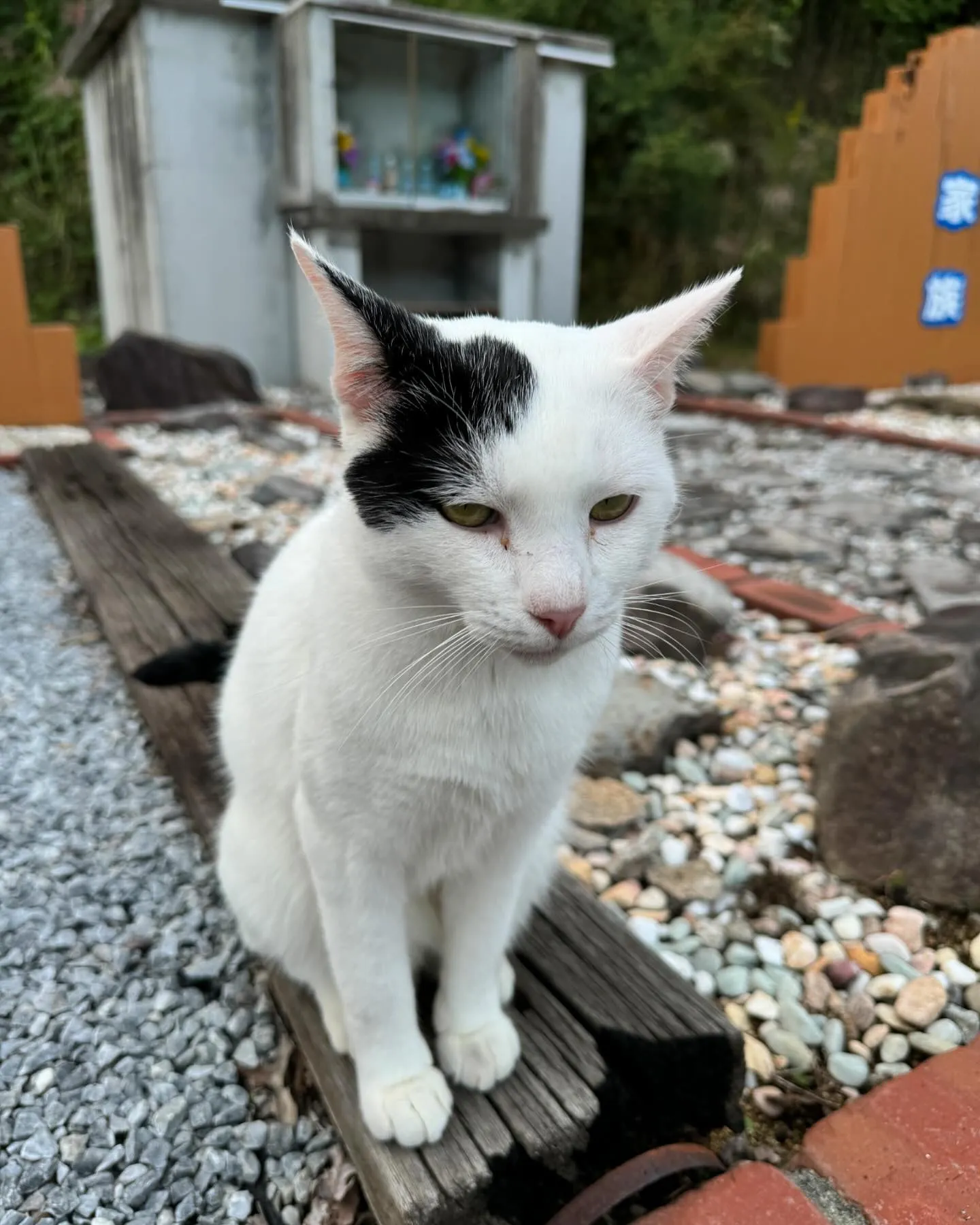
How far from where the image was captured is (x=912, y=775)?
197 centimetres

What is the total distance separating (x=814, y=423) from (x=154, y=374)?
5.17 meters

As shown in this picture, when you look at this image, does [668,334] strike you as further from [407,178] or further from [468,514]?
[407,178]

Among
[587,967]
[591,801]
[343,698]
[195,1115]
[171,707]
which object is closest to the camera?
[343,698]

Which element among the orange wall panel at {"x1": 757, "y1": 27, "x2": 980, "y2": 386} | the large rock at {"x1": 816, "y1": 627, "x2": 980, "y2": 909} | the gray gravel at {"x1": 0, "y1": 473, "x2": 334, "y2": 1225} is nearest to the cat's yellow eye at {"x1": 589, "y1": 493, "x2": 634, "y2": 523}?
the gray gravel at {"x1": 0, "y1": 473, "x2": 334, "y2": 1225}

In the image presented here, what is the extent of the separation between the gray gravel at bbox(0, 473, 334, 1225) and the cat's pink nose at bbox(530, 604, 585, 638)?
950 mm

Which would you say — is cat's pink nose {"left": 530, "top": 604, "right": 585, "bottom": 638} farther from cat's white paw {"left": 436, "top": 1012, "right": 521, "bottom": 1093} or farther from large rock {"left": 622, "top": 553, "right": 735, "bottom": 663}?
large rock {"left": 622, "top": 553, "right": 735, "bottom": 663}

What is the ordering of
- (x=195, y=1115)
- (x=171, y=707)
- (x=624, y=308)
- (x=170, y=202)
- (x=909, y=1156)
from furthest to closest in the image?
(x=624, y=308)
(x=170, y=202)
(x=171, y=707)
(x=195, y=1115)
(x=909, y=1156)

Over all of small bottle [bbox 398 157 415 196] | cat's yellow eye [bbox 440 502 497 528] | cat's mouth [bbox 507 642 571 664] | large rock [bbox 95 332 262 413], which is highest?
small bottle [bbox 398 157 415 196]

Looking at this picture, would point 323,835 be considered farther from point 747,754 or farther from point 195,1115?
point 747,754

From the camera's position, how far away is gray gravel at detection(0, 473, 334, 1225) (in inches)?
51.3

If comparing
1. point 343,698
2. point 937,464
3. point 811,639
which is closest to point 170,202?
point 937,464

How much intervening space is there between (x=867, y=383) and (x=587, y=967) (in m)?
8.79

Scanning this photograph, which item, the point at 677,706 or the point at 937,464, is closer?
the point at 677,706

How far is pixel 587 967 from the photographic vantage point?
1.52 meters
